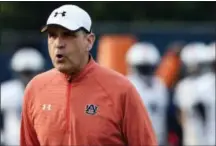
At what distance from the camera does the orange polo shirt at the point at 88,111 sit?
755 cm

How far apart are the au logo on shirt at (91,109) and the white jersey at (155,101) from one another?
21.1 feet

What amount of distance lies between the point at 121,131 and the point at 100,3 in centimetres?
1937

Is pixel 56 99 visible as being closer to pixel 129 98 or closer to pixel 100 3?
pixel 129 98

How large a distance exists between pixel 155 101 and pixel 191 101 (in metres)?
0.60

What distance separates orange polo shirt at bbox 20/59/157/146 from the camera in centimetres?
755

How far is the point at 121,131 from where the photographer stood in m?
7.61

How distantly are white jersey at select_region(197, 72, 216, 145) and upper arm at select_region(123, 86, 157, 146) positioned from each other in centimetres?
660

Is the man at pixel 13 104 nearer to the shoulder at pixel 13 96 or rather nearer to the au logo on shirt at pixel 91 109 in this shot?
the shoulder at pixel 13 96

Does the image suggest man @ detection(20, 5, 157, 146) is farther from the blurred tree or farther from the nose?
the blurred tree

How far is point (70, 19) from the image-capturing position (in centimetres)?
755

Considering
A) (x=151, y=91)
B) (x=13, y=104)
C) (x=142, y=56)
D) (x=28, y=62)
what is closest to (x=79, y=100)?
(x=13, y=104)

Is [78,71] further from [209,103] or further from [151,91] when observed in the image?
[209,103]

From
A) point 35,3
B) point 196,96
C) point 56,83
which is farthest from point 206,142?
point 35,3

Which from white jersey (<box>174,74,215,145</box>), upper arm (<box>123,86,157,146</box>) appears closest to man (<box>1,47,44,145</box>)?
white jersey (<box>174,74,215,145</box>)
